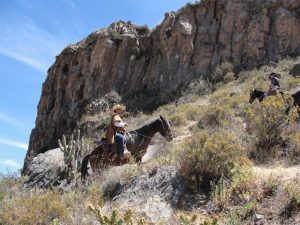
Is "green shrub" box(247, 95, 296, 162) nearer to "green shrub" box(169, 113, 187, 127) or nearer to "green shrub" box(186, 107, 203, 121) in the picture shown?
"green shrub" box(169, 113, 187, 127)

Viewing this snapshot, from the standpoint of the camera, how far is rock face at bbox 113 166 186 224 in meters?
8.03

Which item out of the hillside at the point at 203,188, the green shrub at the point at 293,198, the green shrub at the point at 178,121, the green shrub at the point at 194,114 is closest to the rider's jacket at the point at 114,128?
the hillside at the point at 203,188

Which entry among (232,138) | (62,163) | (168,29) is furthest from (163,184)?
(168,29)

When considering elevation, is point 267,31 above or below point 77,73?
below

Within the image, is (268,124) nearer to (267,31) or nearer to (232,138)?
(232,138)

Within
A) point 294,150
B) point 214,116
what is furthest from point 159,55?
point 294,150

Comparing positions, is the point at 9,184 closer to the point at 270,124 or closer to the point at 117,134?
the point at 117,134

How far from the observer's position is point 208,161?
8.55 metres

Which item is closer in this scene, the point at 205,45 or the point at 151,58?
the point at 205,45

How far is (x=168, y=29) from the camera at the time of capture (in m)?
35.2

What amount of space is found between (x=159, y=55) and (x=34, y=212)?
28549 millimetres

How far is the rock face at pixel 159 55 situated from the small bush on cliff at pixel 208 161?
21090 mm

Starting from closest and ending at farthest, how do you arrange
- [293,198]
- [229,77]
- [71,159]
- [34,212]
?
[293,198] < [34,212] < [71,159] < [229,77]

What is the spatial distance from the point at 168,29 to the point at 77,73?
31.6 feet
